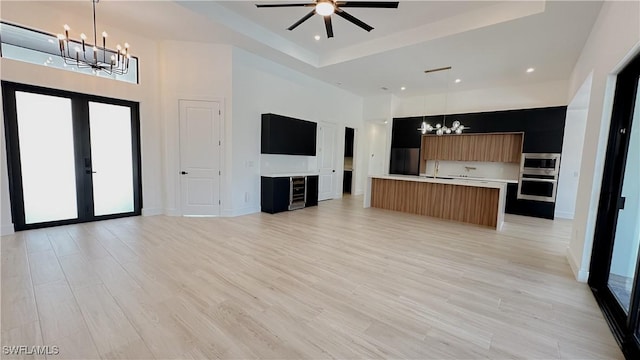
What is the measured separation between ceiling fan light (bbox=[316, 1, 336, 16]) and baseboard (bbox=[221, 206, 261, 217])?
404 cm

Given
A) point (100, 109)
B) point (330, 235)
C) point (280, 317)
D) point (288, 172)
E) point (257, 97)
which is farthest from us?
point (288, 172)

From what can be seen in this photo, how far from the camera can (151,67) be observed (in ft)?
16.8

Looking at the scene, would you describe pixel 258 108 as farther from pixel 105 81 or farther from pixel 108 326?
pixel 108 326

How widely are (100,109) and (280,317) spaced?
5070 mm

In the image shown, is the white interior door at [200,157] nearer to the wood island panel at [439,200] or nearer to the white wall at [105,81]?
the white wall at [105,81]

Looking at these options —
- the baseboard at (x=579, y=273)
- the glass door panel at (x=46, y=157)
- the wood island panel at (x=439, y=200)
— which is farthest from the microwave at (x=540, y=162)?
the glass door panel at (x=46, y=157)

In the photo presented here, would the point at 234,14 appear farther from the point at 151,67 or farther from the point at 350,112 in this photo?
the point at 350,112

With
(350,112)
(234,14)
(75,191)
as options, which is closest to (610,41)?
(234,14)

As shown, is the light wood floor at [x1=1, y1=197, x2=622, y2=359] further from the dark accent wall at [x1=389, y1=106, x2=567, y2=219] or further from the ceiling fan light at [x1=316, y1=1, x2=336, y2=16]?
the ceiling fan light at [x1=316, y1=1, x2=336, y2=16]

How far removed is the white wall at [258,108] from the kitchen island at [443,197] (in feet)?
6.90

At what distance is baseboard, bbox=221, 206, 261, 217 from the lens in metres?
5.47

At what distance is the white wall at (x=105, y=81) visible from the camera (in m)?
3.81

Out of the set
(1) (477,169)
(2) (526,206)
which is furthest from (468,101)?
(2) (526,206)

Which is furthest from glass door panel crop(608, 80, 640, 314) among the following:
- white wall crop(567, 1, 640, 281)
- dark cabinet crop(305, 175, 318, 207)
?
dark cabinet crop(305, 175, 318, 207)
